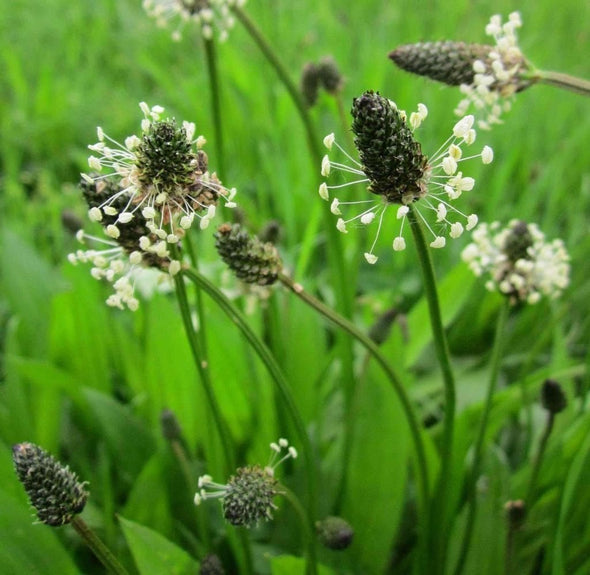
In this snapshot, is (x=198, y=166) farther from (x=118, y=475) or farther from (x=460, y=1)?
(x=460, y=1)

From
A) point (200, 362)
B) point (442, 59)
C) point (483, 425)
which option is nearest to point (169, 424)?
point (200, 362)

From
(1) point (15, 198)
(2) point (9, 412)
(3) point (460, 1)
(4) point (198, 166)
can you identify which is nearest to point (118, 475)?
(2) point (9, 412)

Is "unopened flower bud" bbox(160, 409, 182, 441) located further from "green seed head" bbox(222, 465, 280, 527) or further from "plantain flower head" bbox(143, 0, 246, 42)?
"plantain flower head" bbox(143, 0, 246, 42)

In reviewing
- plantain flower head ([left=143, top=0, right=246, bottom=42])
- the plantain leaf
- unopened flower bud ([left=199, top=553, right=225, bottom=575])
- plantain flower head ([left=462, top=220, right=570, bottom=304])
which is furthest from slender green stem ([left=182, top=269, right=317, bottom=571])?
plantain flower head ([left=143, top=0, right=246, bottom=42])

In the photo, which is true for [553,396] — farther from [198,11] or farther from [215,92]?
[198,11]

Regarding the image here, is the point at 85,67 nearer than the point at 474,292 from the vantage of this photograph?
No
